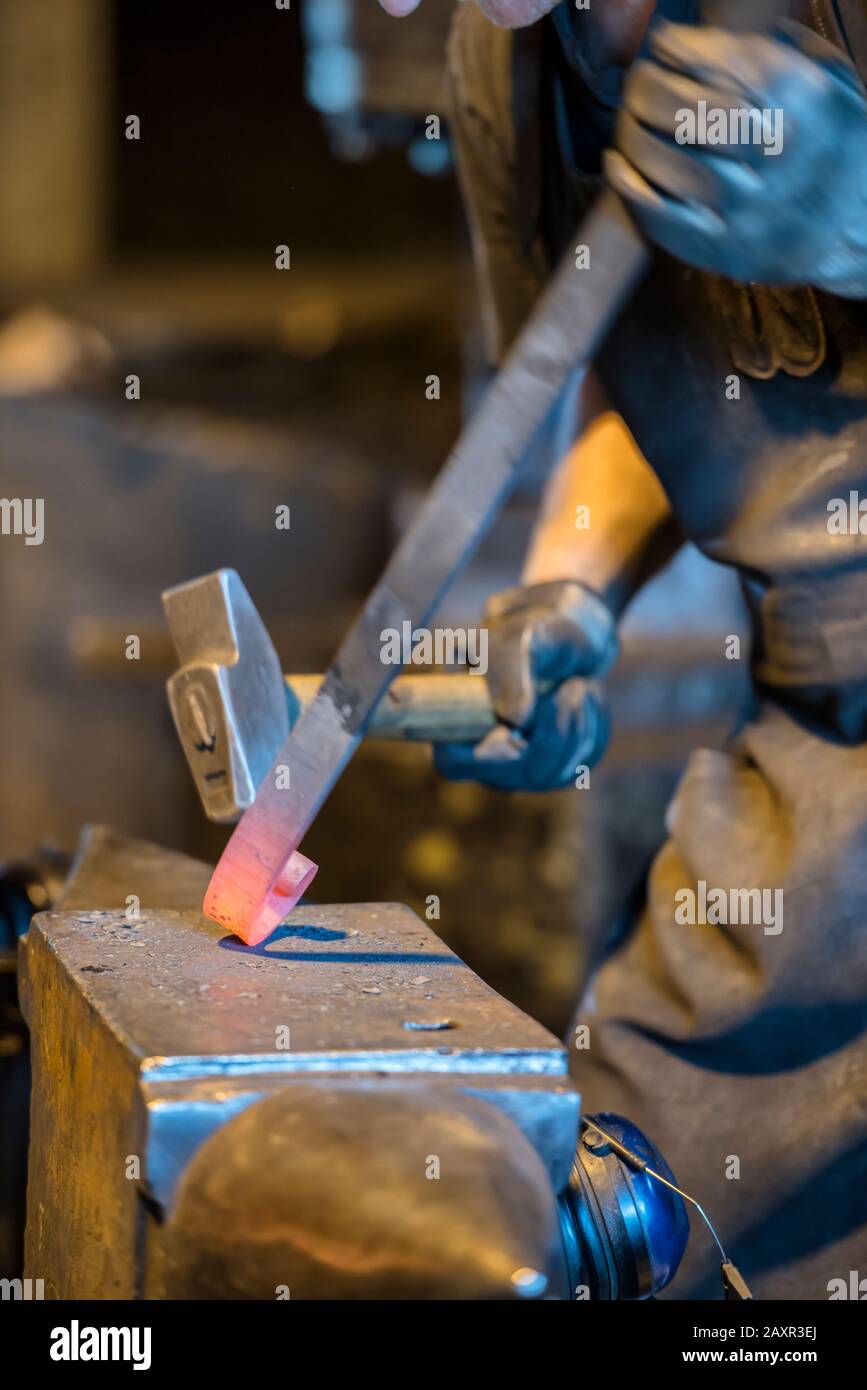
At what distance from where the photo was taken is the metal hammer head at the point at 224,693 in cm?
127

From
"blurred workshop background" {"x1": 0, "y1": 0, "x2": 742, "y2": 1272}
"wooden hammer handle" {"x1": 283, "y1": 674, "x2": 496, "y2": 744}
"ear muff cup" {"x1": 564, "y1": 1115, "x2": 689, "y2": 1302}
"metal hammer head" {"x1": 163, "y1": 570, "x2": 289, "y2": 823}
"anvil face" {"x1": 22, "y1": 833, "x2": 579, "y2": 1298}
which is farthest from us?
"blurred workshop background" {"x1": 0, "y1": 0, "x2": 742, "y2": 1272}

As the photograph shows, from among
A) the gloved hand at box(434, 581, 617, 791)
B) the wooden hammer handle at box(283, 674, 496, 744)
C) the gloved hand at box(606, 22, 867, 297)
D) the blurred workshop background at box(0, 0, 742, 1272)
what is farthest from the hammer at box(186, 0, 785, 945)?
the blurred workshop background at box(0, 0, 742, 1272)

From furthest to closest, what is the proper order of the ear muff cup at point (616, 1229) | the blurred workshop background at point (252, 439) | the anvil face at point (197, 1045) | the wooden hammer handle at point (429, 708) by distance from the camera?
the blurred workshop background at point (252, 439) < the wooden hammer handle at point (429, 708) < the ear muff cup at point (616, 1229) < the anvil face at point (197, 1045)

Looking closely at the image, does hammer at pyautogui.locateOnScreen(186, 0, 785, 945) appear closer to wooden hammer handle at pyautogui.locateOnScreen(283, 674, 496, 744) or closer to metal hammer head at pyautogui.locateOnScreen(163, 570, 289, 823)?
metal hammer head at pyautogui.locateOnScreen(163, 570, 289, 823)

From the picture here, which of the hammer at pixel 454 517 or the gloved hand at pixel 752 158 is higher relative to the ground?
the gloved hand at pixel 752 158

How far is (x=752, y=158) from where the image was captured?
3.60 ft

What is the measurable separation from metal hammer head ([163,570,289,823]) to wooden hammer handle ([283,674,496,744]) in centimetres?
7

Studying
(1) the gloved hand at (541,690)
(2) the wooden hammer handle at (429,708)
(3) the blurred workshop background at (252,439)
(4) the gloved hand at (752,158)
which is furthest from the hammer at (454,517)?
(3) the blurred workshop background at (252,439)

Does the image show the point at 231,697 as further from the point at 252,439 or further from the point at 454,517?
the point at 252,439

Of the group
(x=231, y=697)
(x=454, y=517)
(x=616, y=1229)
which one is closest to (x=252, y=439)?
(x=231, y=697)

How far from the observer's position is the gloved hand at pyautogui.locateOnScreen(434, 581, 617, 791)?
4.85 feet

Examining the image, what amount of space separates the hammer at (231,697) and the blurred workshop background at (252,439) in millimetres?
344

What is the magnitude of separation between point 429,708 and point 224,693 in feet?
0.76

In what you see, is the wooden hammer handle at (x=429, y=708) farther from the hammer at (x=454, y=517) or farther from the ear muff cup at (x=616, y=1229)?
the ear muff cup at (x=616, y=1229)
